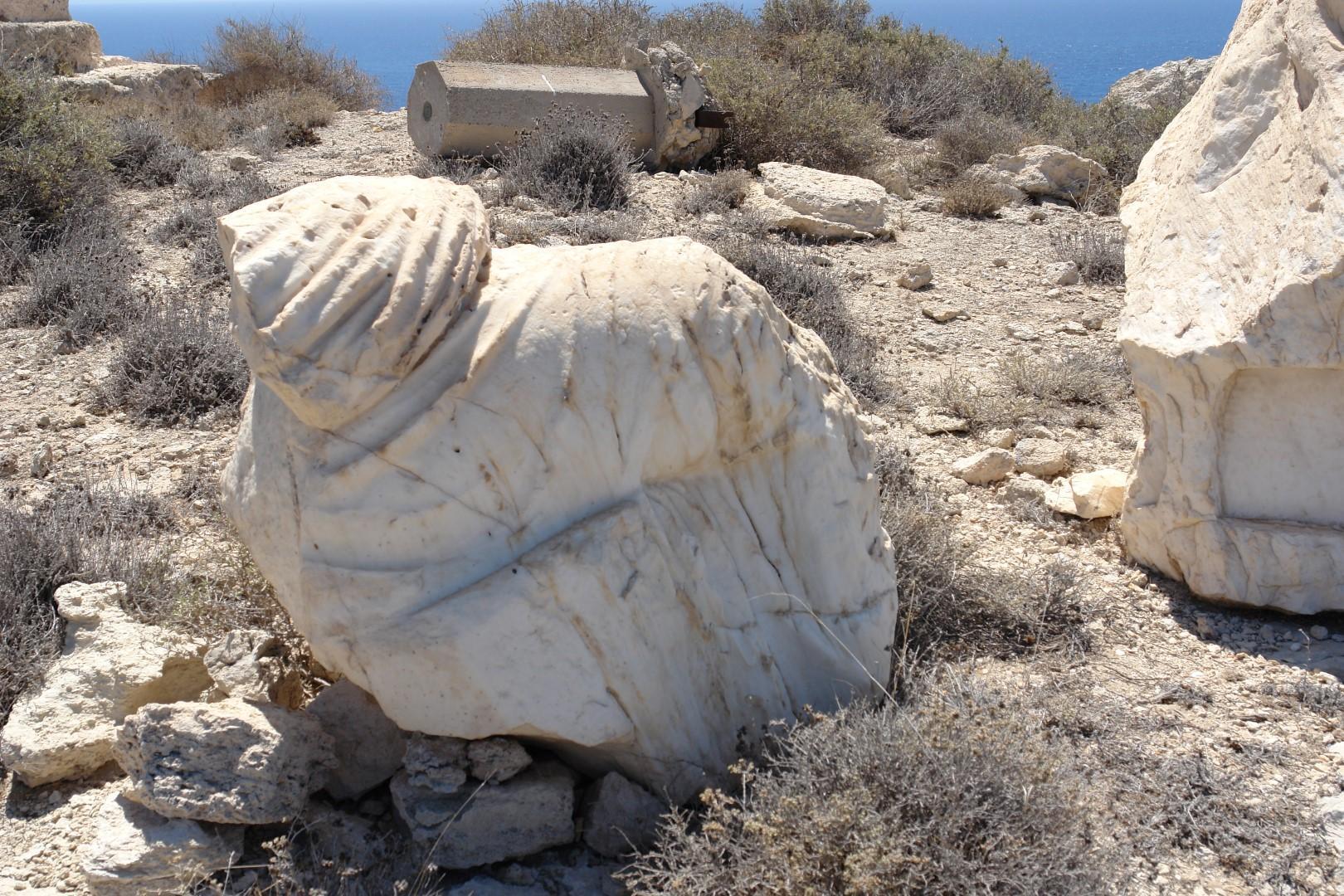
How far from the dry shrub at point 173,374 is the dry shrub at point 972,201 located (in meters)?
5.75

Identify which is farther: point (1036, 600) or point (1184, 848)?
point (1036, 600)

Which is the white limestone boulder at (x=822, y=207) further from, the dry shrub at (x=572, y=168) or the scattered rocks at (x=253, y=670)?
the scattered rocks at (x=253, y=670)

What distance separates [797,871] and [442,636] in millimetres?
901

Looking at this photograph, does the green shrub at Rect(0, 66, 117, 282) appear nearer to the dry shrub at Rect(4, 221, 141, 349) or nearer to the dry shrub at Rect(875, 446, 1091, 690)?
the dry shrub at Rect(4, 221, 141, 349)

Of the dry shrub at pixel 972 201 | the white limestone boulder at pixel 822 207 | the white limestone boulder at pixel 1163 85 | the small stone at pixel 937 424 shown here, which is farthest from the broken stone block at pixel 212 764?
the white limestone boulder at pixel 1163 85

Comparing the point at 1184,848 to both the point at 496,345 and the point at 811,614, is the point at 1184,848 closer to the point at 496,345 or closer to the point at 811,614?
the point at 811,614

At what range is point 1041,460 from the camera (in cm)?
465

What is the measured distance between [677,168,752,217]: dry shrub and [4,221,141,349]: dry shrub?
3.88 m

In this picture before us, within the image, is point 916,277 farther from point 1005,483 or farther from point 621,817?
point 621,817

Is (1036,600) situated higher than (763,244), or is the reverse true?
(763,244)

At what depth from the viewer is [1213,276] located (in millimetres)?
3561

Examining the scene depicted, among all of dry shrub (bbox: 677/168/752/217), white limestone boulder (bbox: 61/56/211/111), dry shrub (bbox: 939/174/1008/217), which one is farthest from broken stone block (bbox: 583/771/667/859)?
white limestone boulder (bbox: 61/56/211/111)

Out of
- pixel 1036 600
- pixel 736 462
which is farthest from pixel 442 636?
pixel 1036 600

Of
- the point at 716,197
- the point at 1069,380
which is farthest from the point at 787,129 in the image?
the point at 1069,380
